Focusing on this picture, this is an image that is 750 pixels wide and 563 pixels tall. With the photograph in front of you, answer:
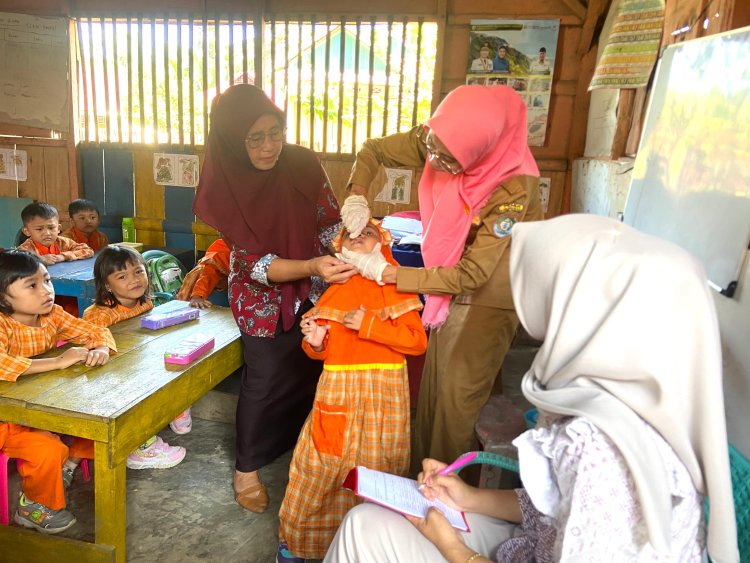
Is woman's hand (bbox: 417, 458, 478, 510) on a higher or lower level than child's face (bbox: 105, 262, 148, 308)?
lower

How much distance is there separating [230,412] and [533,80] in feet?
10.6

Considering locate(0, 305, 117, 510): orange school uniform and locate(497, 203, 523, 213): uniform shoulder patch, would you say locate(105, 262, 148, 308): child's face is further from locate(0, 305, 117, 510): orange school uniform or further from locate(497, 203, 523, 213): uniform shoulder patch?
locate(497, 203, 523, 213): uniform shoulder patch

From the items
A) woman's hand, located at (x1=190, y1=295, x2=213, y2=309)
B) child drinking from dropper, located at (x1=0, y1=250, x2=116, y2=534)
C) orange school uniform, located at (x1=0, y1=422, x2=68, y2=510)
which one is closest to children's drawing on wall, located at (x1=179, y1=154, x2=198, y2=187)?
woman's hand, located at (x1=190, y1=295, x2=213, y2=309)

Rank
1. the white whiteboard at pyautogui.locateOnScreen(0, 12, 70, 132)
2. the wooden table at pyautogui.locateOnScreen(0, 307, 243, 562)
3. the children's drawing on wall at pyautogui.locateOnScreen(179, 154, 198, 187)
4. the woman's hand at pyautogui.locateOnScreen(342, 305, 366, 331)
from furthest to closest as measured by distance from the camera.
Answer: the children's drawing on wall at pyautogui.locateOnScreen(179, 154, 198, 187), the white whiteboard at pyautogui.locateOnScreen(0, 12, 70, 132), the woman's hand at pyautogui.locateOnScreen(342, 305, 366, 331), the wooden table at pyautogui.locateOnScreen(0, 307, 243, 562)

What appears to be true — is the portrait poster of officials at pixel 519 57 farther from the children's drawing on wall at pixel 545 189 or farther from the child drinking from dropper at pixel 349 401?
the child drinking from dropper at pixel 349 401

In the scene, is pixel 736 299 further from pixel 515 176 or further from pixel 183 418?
pixel 183 418

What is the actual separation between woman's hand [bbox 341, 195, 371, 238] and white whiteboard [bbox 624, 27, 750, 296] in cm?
99

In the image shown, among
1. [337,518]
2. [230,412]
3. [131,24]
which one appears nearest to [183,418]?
[230,412]

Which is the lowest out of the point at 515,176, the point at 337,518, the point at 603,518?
the point at 337,518

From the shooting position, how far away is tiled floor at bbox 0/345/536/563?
2.01 metres

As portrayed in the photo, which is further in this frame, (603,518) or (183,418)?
(183,418)

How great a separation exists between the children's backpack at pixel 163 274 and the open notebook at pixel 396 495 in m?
2.30

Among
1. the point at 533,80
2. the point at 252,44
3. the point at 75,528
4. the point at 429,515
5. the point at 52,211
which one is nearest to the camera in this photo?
the point at 429,515

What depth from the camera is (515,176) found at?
1.84m
